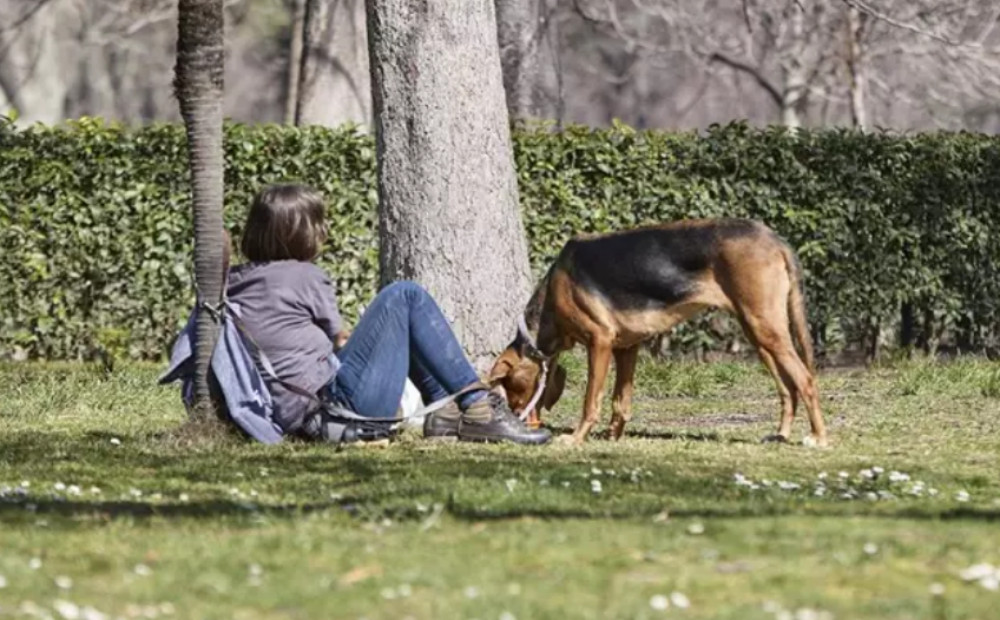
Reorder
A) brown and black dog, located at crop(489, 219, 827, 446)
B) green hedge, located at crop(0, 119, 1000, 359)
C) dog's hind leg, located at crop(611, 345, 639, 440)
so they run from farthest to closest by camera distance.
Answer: green hedge, located at crop(0, 119, 1000, 359) < dog's hind leg, located at crop(611, 345, 639, 440) < brown and black dog, located at crop(489, 219, 827, 446)

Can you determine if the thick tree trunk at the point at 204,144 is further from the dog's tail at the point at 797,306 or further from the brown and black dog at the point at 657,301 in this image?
the dog's tail at the point at 797,306

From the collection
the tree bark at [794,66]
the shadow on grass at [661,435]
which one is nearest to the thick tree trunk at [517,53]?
the shadow on grass at [661,435]

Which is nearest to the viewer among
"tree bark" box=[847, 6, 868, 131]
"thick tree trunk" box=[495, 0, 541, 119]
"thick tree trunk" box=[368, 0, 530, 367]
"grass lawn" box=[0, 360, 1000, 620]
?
"grass lawn" box=[0, 360, 1000, 620]

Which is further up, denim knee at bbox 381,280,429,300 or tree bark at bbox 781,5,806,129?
tree bark at bbox 781,5,806,129

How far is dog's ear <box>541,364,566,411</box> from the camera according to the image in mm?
10570

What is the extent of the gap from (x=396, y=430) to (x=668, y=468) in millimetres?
2027

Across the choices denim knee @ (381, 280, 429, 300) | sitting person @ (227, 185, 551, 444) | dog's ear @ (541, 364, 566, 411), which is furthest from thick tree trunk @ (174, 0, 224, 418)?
dog's ear @ (541, 364, 566, 411)

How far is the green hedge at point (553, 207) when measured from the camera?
15.9 m

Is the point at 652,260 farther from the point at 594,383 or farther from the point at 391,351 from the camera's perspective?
the point at 391,351

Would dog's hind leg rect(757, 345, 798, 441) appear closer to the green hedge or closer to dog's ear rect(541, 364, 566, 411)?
dog's ear rect(541, 364, 566, 411)

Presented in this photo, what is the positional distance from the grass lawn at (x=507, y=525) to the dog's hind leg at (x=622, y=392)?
0.14 m

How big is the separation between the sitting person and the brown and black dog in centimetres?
65

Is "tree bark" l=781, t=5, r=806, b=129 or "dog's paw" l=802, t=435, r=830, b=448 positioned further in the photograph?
"tree bark" l=781, t=5, r=806, b=129

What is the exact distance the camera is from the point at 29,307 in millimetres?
16109
